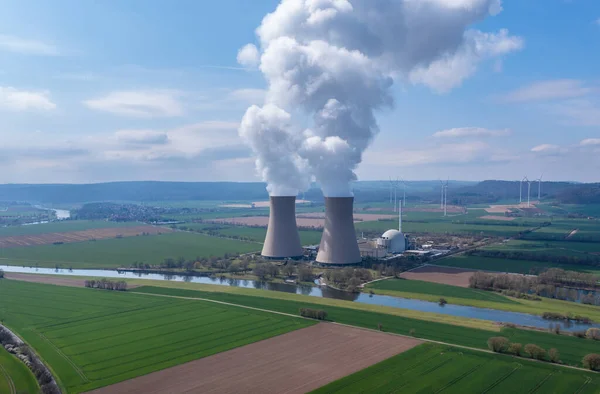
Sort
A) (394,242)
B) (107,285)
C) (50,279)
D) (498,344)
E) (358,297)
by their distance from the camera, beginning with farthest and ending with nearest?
(394,242), (50,279), (107,285), (358,297), (498,344)

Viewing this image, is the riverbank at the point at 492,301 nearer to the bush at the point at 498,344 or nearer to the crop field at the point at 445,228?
the bush at the point at 498,344

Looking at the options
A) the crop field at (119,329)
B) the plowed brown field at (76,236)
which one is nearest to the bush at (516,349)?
the crop field at (119,329)

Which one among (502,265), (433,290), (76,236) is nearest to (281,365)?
(433,290)

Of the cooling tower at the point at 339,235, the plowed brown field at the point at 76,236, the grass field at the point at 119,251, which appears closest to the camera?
the cooling tower at the point at 339,235

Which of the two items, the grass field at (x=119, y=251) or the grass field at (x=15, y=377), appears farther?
the grass field at (x=119, y=251)

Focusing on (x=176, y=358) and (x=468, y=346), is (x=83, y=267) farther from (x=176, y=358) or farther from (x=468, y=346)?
(x=468, y=346)

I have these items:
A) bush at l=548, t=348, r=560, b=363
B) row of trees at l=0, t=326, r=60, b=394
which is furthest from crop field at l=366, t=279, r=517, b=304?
row of trees at l=0, t=326, r=60, b=394

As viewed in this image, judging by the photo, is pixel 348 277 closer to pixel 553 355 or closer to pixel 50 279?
pixel 553 355
